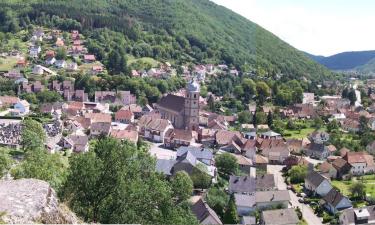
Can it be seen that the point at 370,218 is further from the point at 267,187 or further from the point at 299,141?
the point at 299,141

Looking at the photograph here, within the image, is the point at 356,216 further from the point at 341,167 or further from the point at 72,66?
the point at 72,66

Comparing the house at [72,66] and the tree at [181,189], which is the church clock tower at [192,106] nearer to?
the tree at [181,189]

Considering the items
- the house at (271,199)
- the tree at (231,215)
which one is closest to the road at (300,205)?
the house at (271,199)

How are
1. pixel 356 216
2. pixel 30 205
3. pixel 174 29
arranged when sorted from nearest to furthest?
pixel 30 205, pixel 356 216, pixel 174 29

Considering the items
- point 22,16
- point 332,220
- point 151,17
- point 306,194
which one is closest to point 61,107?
point 306,194

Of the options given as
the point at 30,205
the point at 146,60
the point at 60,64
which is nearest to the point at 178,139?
the point at 60,64

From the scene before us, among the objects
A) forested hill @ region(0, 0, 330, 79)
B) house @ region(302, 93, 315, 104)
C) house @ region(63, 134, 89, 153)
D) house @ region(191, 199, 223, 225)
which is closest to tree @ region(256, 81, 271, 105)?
house @ region(302, 93, 315, 104)
